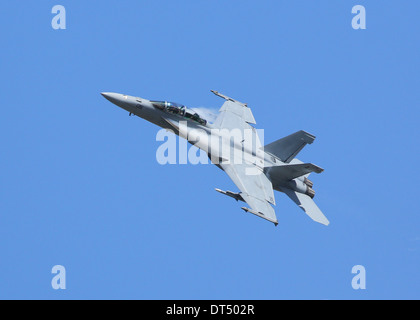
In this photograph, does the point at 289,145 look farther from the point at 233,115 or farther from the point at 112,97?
the point at 112,97

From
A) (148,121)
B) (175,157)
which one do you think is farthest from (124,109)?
(175,157)

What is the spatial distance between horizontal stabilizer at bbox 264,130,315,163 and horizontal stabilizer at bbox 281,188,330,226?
77.3 inches

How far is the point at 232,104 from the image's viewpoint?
4600 cm

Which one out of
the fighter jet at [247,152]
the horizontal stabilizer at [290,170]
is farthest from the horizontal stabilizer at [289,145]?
the horizontal stabilizer at [290,170]

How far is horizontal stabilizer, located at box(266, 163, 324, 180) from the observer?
40.6m

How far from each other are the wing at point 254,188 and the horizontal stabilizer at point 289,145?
1.97 meters

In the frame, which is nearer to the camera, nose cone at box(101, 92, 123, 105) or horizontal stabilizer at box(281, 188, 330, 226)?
nose cone at box(101, 92, 123, 105)

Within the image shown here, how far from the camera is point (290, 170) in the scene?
135 ft

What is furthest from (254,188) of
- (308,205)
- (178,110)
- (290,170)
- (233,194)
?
(178,110)

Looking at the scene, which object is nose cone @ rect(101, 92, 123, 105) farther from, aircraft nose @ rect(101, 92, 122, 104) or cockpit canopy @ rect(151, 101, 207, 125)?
cockpit canopy @ rect(151, 101, 207, 125)

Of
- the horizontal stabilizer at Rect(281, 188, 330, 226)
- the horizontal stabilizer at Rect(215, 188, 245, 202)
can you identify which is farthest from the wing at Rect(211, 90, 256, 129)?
the horizontal stabilizer at Rect(215, 188, 245, 202)
